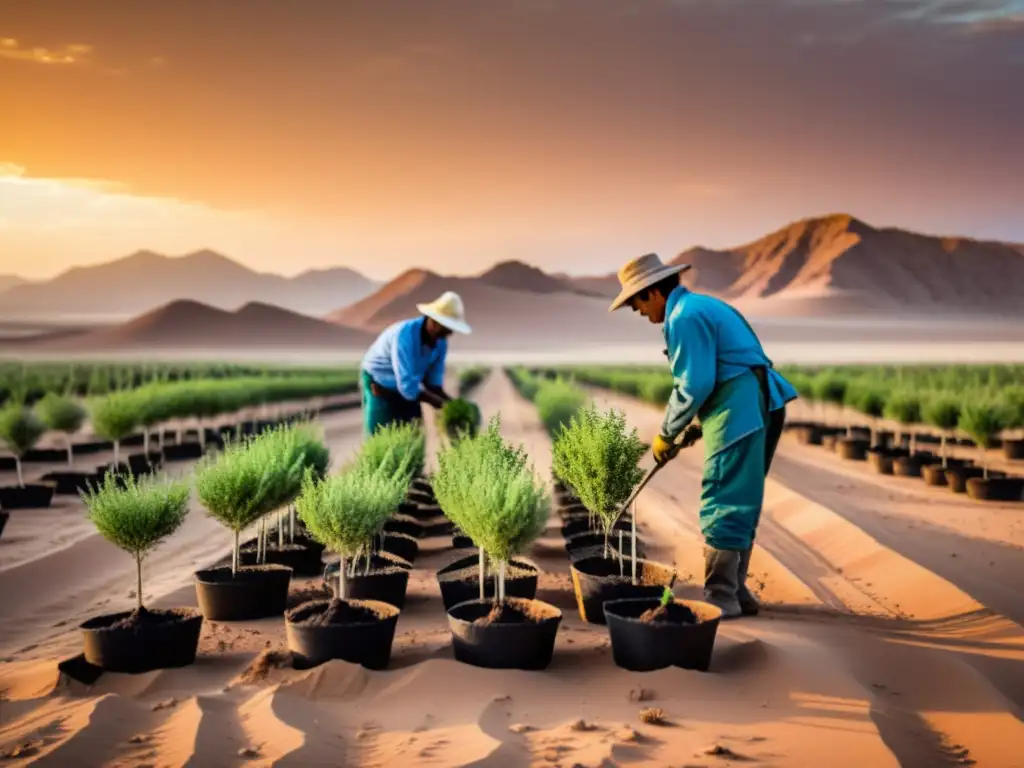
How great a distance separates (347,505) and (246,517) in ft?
3.68

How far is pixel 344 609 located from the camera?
5000 millimetres

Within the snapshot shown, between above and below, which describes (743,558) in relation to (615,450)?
below

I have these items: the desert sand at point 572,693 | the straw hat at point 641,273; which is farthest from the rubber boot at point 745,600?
the straw hat at point 641,273

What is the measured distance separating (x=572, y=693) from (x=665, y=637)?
1.66 feet

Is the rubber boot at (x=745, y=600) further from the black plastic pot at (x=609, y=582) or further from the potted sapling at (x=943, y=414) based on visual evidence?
the potted sapling at (x=943, y=414)

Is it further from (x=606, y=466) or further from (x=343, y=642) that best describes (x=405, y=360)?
(x=343, y=642)

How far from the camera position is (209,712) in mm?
4277

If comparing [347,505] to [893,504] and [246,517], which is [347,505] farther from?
[893,504]

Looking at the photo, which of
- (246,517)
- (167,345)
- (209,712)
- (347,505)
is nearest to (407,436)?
(246,517)

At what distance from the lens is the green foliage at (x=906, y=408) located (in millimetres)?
14703

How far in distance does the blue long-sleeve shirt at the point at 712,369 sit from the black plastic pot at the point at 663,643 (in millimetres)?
1113

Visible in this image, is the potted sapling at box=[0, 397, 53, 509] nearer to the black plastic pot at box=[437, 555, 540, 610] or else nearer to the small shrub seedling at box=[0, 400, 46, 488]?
the small shrub seedling at box=[0, 400, 46, 488]

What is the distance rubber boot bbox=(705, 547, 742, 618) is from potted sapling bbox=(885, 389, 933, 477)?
344 inches

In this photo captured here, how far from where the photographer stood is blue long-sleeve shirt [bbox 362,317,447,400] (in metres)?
8.05
